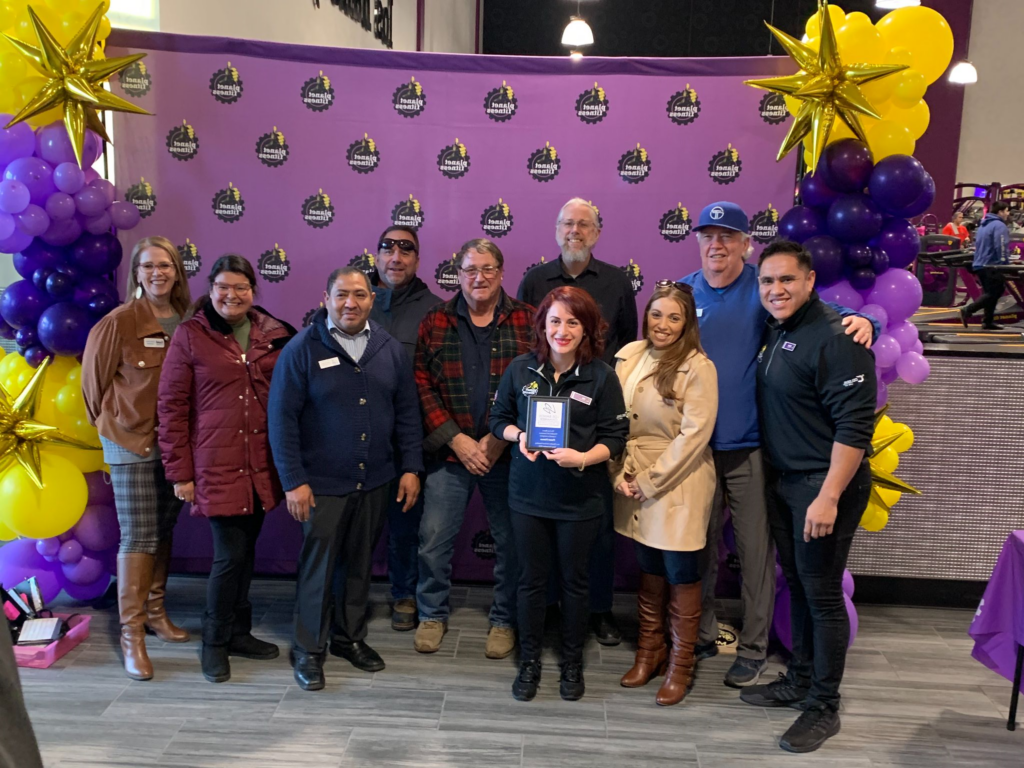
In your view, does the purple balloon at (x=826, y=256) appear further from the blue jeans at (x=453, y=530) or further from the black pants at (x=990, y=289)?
the black pants at (x=990, y=289)

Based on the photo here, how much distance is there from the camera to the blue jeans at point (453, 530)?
3.46 m

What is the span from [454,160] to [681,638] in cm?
252

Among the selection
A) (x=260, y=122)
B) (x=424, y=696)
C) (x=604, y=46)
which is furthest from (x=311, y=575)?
(x=604, y=46)

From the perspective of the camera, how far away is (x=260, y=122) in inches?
156

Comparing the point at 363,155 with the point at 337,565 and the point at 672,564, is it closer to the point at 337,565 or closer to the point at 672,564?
the point at 337,565

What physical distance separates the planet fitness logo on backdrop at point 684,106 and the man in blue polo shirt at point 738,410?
1.02 m

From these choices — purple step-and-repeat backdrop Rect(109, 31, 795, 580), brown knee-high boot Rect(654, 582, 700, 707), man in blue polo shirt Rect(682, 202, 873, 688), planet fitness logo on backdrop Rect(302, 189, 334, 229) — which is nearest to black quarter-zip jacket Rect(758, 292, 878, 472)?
man in blue polo shirt Rect(682, 202, 873, 688)

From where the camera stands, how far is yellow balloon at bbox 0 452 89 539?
3.32 meters

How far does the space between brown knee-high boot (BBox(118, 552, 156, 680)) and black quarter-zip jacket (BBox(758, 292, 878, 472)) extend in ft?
8.51

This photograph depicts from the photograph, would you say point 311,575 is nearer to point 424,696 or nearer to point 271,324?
point 424,696

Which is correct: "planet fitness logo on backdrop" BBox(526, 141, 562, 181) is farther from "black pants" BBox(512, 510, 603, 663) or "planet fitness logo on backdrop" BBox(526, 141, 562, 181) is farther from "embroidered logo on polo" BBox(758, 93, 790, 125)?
"black pants" BBox(512, 510, 603, 663)

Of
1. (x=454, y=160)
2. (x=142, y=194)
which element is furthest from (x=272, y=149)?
(x=454, y=160)

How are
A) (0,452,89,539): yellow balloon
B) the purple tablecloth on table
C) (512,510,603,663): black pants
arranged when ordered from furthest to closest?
(0,452,89,539): yellow balloon, (512,510,603,663): black pants, the purple tablecloth on table

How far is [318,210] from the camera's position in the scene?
4.02m
